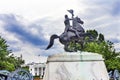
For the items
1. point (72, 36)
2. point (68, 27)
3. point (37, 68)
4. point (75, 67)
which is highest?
point (37, 68)

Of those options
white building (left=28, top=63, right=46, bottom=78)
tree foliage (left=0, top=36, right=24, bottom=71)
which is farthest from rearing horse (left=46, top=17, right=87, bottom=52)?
white building (left=28, top=63, right=46, bottom=78)

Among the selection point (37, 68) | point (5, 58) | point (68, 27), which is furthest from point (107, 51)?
point (37, 68)

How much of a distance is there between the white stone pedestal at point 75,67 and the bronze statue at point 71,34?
43 cm

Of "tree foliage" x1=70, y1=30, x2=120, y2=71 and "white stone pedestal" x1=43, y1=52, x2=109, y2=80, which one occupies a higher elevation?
"tree foliage" x1=70, y1=30, x2=120, y2=71

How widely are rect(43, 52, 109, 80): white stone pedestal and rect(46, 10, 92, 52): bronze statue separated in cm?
43

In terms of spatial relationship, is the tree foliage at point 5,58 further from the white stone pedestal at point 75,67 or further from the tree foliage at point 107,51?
the white stone pedestal at point 75,67

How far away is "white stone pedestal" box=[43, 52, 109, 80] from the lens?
352 inches

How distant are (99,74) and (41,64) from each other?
47.9 metres

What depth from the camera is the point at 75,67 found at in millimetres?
9000

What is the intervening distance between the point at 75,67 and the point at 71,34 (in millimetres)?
917

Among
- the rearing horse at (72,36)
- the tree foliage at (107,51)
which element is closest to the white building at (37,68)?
the tree foliage at (107,51)

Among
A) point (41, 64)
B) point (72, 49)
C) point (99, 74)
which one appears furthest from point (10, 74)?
point (41, 64)

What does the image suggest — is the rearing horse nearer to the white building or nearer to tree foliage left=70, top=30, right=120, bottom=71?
tree foliage left=70, top=30, right=120, bottom=71

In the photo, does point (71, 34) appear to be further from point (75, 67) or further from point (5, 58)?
point (5, 58)
